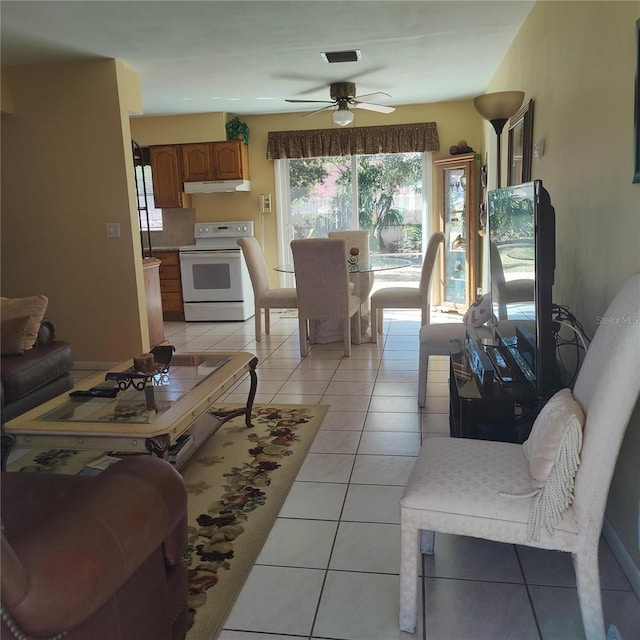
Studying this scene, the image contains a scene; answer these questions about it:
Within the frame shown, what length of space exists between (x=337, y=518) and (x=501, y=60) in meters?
3.99

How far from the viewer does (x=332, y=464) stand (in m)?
2.66

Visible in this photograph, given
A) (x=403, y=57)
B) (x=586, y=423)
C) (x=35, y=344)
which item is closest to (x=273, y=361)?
(x=35, y=344)

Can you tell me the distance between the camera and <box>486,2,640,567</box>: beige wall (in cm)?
181

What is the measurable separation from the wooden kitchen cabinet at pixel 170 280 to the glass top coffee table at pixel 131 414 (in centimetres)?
378

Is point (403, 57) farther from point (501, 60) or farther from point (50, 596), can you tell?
point (50, 596)

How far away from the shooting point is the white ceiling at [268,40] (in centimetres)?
323

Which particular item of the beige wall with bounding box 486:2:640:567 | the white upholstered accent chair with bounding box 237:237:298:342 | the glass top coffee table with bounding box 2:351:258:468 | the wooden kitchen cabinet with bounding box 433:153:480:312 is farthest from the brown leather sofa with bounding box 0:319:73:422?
the wooden kitchen cabinet with bounding box 433:153:480:312

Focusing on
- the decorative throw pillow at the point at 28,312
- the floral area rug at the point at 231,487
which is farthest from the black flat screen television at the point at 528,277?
the decorative throw pillow at the point at 28,312

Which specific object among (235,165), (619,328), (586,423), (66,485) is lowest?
(66,485)

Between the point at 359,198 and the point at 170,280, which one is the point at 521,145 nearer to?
the point at 359,198

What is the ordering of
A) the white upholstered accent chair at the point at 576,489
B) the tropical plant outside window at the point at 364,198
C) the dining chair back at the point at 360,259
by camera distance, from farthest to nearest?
the tropical plant outside window at the point at 364,198 → the dining chair back at the point at 360,259 → the white upholstered accent chair at the point at 576,489

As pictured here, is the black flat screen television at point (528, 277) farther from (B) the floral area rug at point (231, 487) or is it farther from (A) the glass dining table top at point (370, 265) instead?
(A) the glass dining table top at point (370, 265)

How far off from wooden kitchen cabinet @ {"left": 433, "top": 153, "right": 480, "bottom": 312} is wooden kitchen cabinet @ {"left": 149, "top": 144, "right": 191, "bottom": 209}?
9.82 feet

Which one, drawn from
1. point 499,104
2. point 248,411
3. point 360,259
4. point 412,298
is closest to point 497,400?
point 248,411
